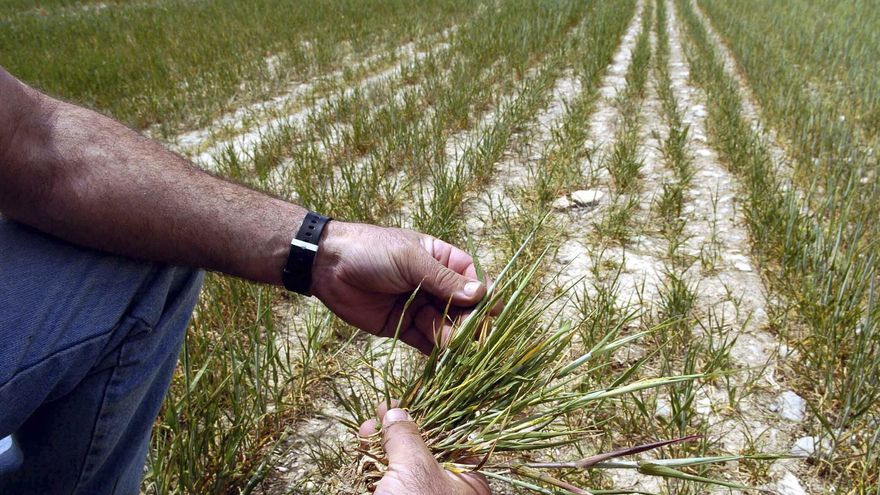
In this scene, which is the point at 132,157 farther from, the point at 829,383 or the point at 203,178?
the point at 829,383

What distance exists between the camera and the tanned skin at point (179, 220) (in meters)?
1.22

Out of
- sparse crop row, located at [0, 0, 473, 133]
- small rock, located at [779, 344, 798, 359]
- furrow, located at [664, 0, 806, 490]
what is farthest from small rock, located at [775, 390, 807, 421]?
sparse crop row, located at [0, 0, 473, 133]

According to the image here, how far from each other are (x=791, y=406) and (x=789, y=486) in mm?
285

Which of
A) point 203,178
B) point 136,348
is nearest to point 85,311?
point 136,348

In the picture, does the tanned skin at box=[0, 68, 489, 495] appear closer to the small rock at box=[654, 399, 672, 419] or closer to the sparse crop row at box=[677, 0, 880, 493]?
the small rock at box=[654, 399, 672, 419]

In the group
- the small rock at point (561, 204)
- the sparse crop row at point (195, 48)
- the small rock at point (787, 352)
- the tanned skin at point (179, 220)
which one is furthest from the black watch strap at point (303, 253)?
the sparse crop row at point (195, 48)

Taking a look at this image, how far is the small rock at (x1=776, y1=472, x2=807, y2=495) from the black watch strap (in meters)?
1.18

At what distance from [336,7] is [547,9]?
3.24m

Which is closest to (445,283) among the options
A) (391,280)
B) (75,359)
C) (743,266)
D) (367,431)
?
(391,280)

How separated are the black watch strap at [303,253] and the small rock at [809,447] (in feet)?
4.05

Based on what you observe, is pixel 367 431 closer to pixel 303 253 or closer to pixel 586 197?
pixel 303 253

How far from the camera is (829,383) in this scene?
152 centimetres

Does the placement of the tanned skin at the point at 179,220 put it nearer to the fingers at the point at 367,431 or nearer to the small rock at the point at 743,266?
the fingers at the point at 367,431

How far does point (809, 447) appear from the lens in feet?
4.71
